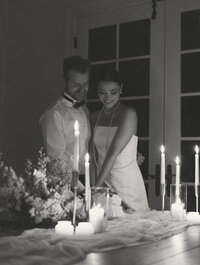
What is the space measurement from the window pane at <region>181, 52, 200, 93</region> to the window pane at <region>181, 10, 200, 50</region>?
82mm

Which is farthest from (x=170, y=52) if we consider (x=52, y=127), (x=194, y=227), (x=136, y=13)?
(x=194, y=227)

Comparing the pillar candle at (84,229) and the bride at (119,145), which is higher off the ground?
the bride at (119,145)

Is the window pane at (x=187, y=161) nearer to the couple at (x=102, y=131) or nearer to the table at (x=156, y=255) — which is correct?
the couple at (x=102, y=131)

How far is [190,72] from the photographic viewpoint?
12.1 ft

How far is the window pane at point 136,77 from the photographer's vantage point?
3877mm

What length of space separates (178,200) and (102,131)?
106 centimetres

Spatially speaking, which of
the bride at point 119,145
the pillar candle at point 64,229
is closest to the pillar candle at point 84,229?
the pillar candle at point 64,229

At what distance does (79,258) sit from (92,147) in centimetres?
→ 175

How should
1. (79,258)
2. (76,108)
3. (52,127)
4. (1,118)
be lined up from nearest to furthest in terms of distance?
(79,258) → (52,127) → (76,108) → (1,118)

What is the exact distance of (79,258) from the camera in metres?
1.30

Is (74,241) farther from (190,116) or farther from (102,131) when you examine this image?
(190,116)

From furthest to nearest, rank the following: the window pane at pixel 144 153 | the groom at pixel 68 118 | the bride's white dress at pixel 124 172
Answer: the window pane at pixel 144 153 → the bride's white dress at pixel 124 172 → the groom at pixel 68 118

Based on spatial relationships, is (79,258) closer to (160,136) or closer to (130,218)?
(130,218)

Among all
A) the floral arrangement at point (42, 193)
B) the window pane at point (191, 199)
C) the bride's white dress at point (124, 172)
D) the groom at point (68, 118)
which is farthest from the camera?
the window pane at point (191, 199)
